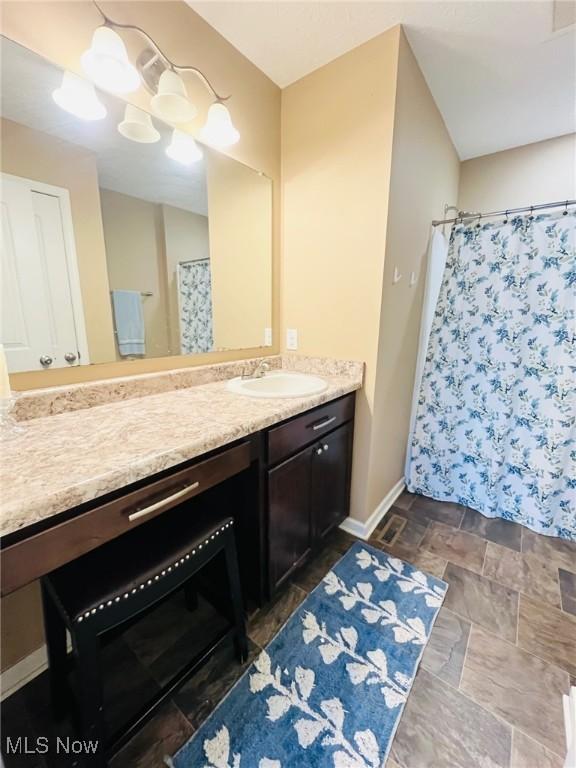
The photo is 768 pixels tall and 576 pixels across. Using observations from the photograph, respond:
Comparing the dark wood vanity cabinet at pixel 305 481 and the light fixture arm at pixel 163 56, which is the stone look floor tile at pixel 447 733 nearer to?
the dark wood vanity cabinet at pixel 305 481

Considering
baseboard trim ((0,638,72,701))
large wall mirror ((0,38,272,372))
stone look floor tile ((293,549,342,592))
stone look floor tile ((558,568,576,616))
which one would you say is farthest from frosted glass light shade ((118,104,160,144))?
stone look floor tile ((558,568,576,616))

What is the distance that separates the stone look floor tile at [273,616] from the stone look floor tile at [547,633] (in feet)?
2.91

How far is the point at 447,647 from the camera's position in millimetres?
1188

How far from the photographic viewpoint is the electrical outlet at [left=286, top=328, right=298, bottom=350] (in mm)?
1852

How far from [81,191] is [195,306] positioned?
584mm

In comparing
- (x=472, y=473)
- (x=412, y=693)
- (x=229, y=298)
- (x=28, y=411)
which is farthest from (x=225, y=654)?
(x=472, y=473)

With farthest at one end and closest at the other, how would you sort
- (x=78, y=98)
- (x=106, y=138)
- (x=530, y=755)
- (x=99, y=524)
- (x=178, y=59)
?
1. (x=178, y=59)
2. (x=106, y=138)
3. (x=78, y=98)
4. (x=530, y=755)
5. (x=99, y=524)

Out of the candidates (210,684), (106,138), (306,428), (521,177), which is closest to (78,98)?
(106,138)

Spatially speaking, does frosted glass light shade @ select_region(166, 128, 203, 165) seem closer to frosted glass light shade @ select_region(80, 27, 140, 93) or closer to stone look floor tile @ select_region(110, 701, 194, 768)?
frosted glass light shade @ select_region(80, 27, 140, 93)

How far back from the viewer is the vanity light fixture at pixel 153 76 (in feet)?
3.14

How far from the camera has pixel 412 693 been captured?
104 centimetres

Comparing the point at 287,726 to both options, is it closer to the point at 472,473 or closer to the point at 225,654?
the point at 225,654

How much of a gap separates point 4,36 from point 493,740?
247cm

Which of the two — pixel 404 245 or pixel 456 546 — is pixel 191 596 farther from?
pixel 404 245
